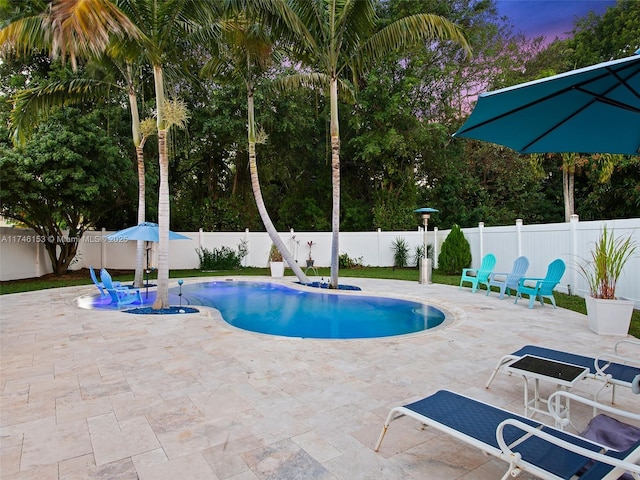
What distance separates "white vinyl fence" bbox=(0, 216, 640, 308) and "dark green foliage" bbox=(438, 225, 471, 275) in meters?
0.24

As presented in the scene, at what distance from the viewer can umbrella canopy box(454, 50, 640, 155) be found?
2.64 meters

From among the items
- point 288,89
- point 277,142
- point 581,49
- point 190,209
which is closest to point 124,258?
point 190,209

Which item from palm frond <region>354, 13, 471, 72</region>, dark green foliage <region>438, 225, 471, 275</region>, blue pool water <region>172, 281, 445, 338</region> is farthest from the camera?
dark green foliage <region>438, 225, 471, 275</region>

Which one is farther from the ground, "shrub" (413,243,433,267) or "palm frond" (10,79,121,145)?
"palm frond" (10,79,121,145)

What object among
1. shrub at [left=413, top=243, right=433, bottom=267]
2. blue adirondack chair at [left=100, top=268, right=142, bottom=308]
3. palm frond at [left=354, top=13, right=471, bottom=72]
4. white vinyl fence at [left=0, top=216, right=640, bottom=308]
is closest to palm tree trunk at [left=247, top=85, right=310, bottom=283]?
palm frond at [left=354, top=13, right=471, bottom=72]

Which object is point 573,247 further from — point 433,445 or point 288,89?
point 288,89

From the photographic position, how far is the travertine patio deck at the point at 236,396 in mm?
2471

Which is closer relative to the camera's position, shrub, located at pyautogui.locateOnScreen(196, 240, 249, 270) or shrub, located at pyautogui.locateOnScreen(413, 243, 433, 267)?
shrub, located at pyautogui.locateOnScreen(413, 243, 433, 267)

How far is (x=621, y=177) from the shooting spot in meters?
15.6

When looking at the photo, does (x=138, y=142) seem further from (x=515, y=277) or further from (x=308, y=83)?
(x=515, y=277)

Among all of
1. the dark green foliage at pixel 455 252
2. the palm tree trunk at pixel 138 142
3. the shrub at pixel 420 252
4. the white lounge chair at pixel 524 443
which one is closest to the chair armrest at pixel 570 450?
the white lounge chair at pixel 524 443

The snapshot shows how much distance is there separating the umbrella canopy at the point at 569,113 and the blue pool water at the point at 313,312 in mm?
4006

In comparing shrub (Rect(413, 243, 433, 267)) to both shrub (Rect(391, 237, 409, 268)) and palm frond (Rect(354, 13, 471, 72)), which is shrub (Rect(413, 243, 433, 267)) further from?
palm frond (Rect(354, 13, 471, 72))

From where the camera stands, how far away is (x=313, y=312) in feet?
28.3
